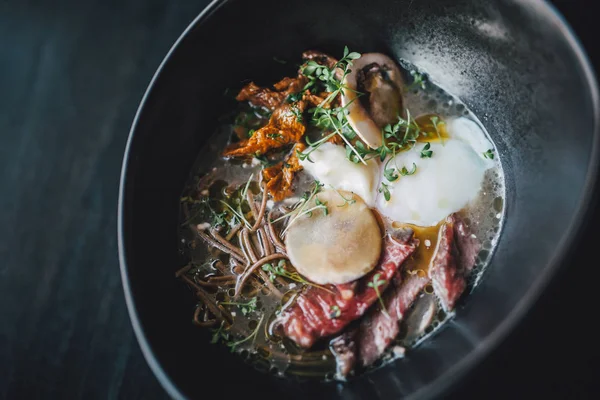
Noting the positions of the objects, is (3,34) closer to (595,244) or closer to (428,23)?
(428,23)

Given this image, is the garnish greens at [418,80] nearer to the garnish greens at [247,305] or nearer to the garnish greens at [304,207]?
the garnish greens at [304,207]

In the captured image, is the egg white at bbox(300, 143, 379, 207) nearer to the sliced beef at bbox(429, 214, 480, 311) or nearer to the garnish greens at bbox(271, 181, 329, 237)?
the garnish greens at bbox(271, 181, 329, 237)

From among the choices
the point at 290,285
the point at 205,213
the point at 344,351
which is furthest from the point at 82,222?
the point at 344,351

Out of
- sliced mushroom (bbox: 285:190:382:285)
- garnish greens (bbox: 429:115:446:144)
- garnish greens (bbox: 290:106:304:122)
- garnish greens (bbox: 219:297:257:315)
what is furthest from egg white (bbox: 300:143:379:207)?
garnish greens (bbox: 219:297:257:315)

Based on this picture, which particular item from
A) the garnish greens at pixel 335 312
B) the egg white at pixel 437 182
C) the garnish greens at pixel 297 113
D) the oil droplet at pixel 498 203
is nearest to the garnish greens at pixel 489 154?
the egg white at pixel 437 182

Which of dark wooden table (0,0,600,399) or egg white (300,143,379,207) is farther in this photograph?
egg white (300,143,379,207)

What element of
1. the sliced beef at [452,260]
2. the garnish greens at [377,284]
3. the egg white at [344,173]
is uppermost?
the egg white at [344,173]

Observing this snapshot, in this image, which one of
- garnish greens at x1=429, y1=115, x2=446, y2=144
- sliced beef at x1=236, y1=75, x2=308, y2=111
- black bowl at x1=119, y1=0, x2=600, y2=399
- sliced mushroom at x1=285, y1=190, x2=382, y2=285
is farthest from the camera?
sliced beef at x1=236, y1=75, x2=308, y2=111
